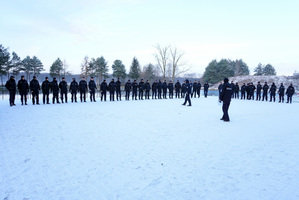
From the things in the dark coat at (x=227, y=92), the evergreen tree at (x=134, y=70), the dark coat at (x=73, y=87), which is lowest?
the dark coat at (x=227, y=92)

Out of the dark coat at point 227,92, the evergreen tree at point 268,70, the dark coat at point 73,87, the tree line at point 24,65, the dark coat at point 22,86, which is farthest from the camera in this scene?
the evergreen tree at point 268,70

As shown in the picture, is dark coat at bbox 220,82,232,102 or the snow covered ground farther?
dark coat at bbox 220,82,232,102

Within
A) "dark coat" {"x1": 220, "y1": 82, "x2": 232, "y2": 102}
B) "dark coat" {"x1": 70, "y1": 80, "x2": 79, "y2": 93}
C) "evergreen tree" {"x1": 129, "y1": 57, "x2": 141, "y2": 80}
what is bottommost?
"dark coat" {"x1": 220, "y1": 82, "x2": 232, "y2": 102}

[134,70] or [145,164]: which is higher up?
[134,70]

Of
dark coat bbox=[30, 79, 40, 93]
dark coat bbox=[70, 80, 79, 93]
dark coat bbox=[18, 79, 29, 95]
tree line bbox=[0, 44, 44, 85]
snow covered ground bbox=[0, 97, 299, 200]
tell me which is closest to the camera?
snow covered ground bbox=[0, 97, 299, 200]

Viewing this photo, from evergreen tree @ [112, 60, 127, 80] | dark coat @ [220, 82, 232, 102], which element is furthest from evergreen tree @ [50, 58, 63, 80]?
dark coat @ [220, 82, 232, 102]

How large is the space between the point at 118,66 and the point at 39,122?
59.0 m

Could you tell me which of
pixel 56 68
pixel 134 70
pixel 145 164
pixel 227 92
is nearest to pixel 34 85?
pixel 227 92

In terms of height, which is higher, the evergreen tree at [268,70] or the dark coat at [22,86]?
the evergreen tree at [268,70]

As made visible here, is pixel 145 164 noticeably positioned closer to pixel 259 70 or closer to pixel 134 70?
pixel 134 70

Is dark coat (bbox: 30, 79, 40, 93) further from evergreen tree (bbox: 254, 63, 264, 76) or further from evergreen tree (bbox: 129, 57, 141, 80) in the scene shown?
evergreen tree (bbox: 254, 63, 264, 76)

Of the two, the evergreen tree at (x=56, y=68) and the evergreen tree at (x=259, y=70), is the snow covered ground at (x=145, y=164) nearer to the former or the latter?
the evergreen tree at (x=56, y=68)

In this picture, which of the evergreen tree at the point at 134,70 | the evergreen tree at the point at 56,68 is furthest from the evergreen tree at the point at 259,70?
the evergreen tree at the point at 56,68

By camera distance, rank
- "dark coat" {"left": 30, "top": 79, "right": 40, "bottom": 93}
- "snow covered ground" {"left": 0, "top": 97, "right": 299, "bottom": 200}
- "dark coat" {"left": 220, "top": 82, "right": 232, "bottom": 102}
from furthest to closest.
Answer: "dark coat" {"left": 30, "top": 79, "right": 40, "bottom": 93} → "dark coat" {"left": 220, "top": 82, "right": 232, "bottom": 102} → "snow covered ground" {"left": 0, "top": 97, "right": 299, "bottom": 200}
